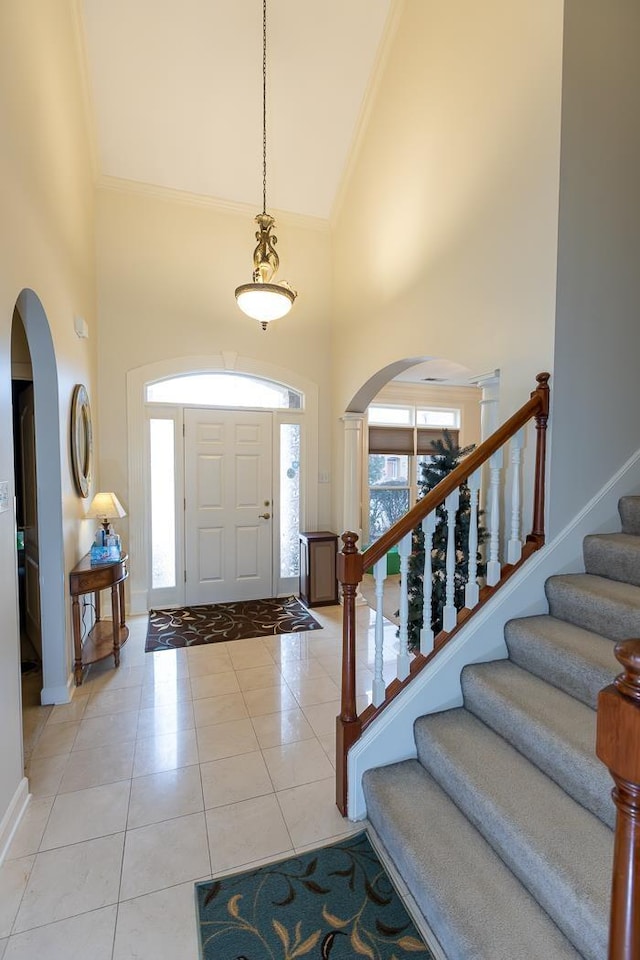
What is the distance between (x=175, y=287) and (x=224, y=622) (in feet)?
11.3

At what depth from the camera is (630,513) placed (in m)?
2.34

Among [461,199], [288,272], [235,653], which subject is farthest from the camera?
[288,272]

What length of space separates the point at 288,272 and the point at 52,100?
2.58 meters

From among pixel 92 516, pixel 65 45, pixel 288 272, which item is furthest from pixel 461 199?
pixel 92 516

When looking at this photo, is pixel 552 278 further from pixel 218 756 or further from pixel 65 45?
pixel 65 45

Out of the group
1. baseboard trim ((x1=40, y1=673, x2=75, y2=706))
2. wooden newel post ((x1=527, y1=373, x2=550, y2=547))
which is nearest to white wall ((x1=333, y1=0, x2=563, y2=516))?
wooden newel post ((x1=527, y1=373, x2=550, y2=547))

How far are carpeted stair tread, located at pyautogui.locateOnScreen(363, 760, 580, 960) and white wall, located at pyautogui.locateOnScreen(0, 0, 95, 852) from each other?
1594 mm

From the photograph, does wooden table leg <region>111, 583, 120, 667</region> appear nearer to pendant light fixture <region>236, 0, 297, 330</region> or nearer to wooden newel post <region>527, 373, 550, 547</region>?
pendant light fixture <region>236, 0, 297, 330</region>

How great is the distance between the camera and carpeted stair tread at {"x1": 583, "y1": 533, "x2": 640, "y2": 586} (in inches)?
81.8

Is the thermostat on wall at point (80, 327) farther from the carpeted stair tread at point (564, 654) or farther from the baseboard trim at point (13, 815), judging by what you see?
the carpeted stair tread at point (564, 654)

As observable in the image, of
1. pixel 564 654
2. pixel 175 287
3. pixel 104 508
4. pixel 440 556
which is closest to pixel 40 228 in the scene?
pixel 104 508

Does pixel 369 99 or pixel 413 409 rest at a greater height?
pixel 369 99

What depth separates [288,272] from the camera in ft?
16.4

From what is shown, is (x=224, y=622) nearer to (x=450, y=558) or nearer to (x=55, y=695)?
(x=55, y=695)
